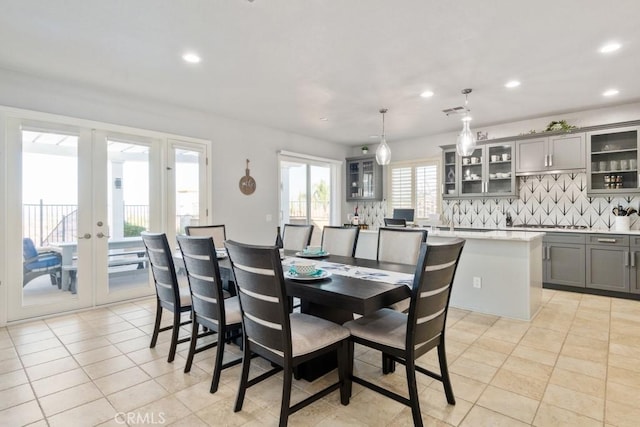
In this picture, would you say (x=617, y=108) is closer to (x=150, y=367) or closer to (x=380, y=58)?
(x=380, y=58)

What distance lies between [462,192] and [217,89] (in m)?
4.27

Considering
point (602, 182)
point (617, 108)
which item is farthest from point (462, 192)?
point (617, 108)

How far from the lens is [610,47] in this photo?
294cm

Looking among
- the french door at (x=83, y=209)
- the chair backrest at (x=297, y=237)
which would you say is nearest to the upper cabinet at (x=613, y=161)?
the chair backrest at (x=297, y=237)

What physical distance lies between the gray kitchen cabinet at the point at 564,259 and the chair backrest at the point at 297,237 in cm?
350

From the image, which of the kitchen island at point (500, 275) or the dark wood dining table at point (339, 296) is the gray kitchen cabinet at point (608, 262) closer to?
the kitchen island at point (500, 275)

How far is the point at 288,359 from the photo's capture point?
68.9 inches

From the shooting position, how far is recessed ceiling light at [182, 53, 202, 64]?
3090 mm

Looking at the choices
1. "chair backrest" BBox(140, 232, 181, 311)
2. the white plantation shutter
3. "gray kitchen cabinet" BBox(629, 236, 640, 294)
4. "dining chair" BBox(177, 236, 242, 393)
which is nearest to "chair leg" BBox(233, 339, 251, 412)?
"dining chair" BBox(177, 236, 242, 393)

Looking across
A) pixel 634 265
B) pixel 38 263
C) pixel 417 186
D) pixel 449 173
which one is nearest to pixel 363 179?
pixel 417 186

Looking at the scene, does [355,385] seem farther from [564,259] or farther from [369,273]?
[564,259]

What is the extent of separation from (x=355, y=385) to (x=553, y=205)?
4702 mm

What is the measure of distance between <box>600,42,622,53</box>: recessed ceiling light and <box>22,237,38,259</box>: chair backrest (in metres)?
5.88

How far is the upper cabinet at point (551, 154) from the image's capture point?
478 centimetres
